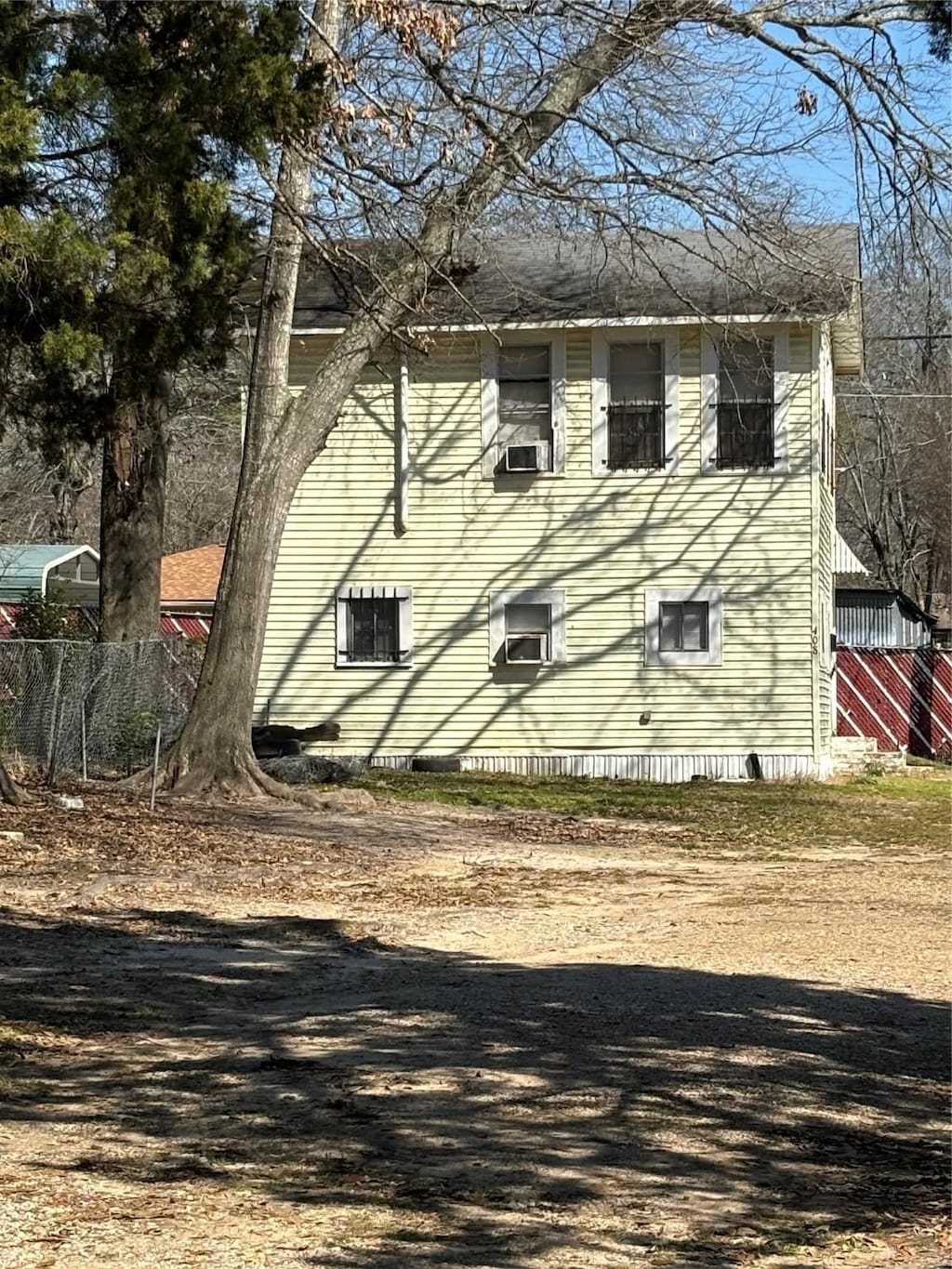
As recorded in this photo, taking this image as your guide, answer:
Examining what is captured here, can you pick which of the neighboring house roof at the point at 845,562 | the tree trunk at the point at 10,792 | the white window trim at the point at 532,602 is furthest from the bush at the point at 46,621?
the neighboring house roof at the point at 845,562

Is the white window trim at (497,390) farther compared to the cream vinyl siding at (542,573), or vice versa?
the white window trim at (497,390)

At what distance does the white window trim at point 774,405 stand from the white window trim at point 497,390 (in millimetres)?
1888

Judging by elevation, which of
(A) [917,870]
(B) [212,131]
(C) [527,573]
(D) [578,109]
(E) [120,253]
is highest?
(D) [578,109]

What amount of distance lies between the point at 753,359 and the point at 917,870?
10.8 meters

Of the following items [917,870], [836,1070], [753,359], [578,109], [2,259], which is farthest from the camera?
[753,359]

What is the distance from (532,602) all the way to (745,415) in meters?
3.81

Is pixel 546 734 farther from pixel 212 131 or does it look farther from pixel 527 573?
pixel 212 131

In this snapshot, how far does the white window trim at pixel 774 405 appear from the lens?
23.8 metres

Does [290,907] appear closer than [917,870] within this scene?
Yes

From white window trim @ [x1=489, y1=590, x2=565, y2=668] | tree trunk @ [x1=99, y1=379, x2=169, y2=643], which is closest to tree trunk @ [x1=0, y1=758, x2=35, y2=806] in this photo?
tree trunk @ [x1=99, y1=379, x2=169, y2=643]

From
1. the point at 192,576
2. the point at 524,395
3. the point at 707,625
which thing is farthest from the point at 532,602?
the point at 192,576

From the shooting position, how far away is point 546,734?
2428cm

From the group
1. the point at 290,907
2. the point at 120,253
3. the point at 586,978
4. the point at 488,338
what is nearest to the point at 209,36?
the point at 120,253

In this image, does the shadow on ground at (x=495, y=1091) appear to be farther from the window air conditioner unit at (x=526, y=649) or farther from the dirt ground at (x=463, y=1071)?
the window air conditioner unit at (x=526, y=649)
